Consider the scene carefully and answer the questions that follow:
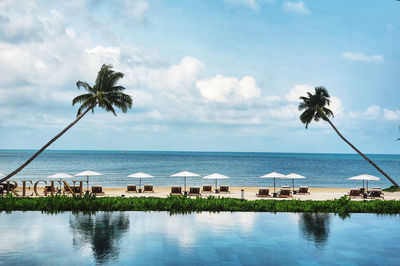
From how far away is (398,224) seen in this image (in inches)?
733

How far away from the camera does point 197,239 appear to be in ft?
48.2

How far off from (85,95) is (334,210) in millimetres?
18637

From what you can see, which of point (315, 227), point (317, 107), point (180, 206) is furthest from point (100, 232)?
point (317, 107)

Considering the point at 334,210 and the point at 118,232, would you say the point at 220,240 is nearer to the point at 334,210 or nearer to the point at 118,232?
the point at 118,232

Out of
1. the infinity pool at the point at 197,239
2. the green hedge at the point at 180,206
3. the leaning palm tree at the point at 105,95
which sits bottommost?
the infinity pool at the point at 197,239

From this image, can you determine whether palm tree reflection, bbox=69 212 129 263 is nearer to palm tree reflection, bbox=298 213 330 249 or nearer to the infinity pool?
the infinity pool

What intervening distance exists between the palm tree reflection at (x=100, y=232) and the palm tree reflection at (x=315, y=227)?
7.67 m

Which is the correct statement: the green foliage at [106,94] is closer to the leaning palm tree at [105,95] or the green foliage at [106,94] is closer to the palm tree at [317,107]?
the leaning palm tree at [105,95]

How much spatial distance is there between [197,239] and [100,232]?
4241 mm

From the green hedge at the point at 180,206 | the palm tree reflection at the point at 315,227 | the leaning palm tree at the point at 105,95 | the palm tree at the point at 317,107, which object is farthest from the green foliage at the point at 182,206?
the palm tree at the point at 317,107

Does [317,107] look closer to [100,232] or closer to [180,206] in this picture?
[180,206]

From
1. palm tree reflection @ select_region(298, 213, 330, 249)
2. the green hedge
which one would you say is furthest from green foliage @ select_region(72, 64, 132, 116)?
palm tree reflection @ select_region(298, 213, 330, 249)

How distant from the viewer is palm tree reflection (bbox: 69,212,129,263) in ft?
42.2

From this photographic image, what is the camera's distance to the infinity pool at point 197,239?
12211 mm
